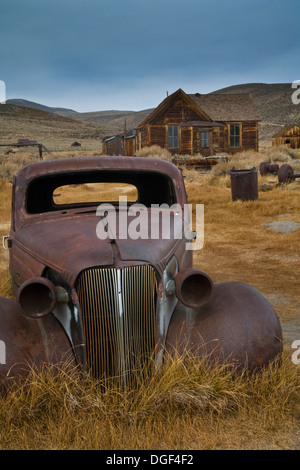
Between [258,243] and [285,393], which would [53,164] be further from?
[258,243]

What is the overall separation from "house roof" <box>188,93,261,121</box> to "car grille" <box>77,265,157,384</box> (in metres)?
29.8

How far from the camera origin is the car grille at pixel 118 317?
104 inches

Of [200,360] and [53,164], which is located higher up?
[53,164]

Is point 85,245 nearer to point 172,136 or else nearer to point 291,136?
point 172,136

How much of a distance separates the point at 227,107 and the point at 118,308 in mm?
31923

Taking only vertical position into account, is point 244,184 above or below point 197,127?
below

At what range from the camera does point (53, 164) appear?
4.09 metres

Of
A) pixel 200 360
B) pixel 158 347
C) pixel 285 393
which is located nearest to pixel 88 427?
pixel 158 347

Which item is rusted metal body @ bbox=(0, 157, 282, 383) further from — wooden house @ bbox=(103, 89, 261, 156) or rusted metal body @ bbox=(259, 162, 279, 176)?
wooden house @ bbox=(103, 89, 261, 156)

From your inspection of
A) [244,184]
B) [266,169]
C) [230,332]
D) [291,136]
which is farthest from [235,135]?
[230,332]

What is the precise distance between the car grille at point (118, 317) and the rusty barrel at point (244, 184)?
414 inches

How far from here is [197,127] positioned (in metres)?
30.1

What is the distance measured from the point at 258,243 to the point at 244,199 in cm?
415

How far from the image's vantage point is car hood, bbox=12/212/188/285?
2703mm
